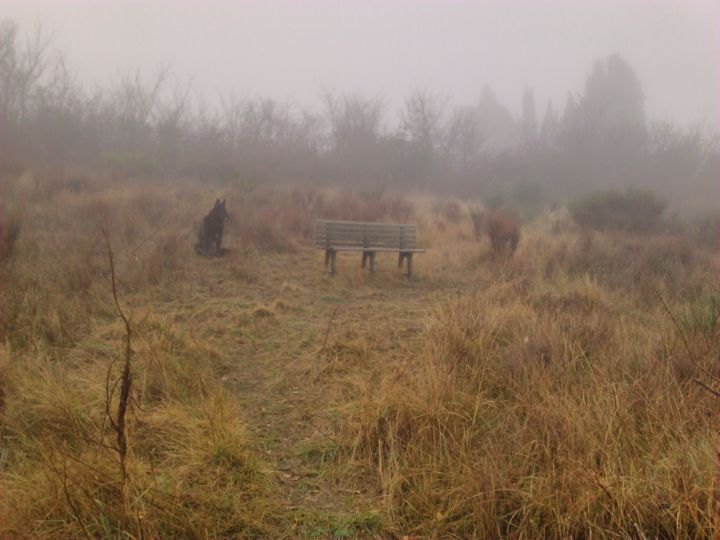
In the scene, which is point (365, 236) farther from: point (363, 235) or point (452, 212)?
point (452, 212)

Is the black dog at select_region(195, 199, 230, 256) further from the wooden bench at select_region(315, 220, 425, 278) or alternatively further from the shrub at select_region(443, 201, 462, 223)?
the shrub at select_region(443, 201, 462, 223)

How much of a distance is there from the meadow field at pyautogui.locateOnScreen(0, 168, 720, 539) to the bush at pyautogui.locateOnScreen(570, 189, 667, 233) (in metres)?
5.81

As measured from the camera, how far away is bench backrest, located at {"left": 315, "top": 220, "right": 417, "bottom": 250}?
7184mm

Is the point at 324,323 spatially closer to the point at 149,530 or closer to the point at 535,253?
the point at 149,530

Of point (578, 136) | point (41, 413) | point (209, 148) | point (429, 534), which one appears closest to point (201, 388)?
point (41, 413)

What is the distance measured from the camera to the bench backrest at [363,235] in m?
7.18

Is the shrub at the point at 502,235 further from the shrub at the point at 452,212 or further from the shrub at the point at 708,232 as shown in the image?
the shrub at the point at 708,232

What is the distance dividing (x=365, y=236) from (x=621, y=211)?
26.2ft

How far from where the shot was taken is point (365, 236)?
7320 millimetres

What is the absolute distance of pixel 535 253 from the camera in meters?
8.19

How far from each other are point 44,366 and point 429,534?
276cm

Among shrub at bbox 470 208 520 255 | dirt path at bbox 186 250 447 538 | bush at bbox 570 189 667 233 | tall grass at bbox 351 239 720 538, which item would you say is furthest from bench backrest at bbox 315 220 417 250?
bush at bbox 570 189 667 233

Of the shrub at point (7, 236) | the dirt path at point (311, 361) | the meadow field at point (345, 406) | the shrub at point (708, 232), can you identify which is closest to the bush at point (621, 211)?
the shrub at point (708, 232)

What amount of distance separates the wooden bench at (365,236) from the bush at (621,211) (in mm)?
6499
